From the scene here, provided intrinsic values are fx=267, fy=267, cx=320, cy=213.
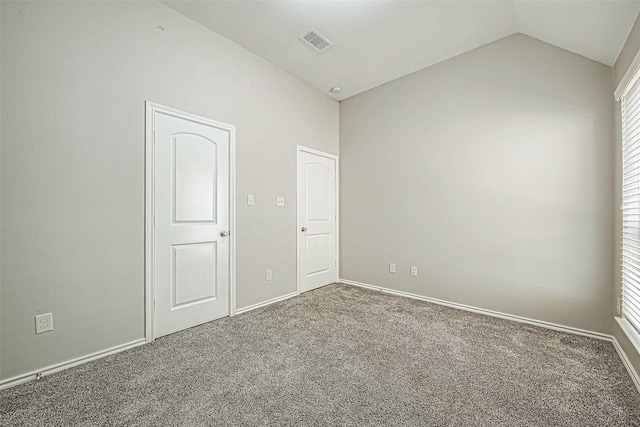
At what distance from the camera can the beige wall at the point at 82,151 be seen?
169cm

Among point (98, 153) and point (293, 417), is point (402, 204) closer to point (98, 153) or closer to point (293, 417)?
point (293, 417)

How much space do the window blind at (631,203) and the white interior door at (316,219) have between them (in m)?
2.97

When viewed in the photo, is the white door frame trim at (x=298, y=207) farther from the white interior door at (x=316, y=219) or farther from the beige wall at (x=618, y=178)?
the beige wall at (x=618, y=178)

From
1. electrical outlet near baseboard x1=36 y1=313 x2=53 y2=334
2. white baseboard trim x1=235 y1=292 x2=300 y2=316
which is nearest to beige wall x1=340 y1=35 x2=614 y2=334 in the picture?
white baseboard trim x1=235 y1=292 x2=300 y2=316

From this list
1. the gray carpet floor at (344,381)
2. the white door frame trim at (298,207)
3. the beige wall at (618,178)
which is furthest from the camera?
the white door frame trim at (298,207)

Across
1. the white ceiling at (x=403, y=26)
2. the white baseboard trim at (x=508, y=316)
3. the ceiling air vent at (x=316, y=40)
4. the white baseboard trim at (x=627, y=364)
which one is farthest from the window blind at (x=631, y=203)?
the ceiling air vent at (x=316, y=40)

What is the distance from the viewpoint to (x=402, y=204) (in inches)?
139

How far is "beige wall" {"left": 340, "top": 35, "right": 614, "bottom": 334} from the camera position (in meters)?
2.36

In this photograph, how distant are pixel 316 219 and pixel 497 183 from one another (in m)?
2.22

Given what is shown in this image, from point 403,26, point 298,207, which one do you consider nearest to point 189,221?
point 298,207

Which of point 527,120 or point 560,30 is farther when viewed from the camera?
point 527,120

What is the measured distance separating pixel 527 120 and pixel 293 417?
10.5 ft

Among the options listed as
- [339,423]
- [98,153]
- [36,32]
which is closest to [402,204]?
[339,423]

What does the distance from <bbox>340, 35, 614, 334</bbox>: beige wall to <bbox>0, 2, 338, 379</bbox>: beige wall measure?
7.43 feet
